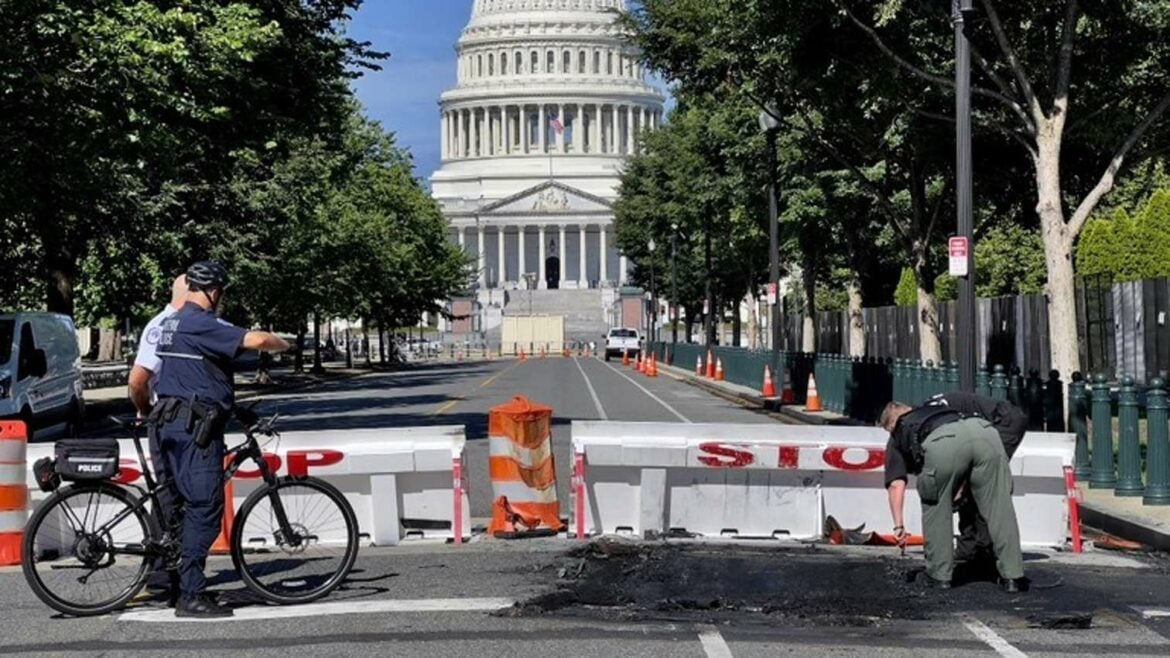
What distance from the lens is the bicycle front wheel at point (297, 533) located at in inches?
412

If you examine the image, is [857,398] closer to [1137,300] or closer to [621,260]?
→ [1137,300]

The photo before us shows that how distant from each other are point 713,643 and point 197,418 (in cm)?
301

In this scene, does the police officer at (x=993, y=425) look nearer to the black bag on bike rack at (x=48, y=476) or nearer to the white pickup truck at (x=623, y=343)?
the black bag on bike rack at (x=48, y=476)

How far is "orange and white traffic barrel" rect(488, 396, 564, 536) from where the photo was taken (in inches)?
549

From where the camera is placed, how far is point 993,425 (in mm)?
11383

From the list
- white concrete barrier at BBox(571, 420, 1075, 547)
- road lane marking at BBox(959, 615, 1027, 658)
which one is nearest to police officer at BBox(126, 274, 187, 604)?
white concrete barrier at BBox(571, 420, 1075, 547)

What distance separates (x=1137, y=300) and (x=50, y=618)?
85.5 feet

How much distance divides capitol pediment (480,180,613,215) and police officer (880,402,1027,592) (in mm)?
185016

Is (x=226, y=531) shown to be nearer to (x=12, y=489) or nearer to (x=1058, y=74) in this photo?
(x=12, y=489)

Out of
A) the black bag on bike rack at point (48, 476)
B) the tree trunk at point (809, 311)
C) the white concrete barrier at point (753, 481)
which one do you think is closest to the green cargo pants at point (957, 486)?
the white concrete barrier at point (753, 481)

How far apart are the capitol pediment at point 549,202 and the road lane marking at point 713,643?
18676 centimetres

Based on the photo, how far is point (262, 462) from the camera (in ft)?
33.8

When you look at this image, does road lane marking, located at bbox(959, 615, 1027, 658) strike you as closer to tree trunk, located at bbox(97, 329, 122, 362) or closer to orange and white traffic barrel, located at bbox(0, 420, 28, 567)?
orange and white traffic barrel, located at bbox(0, 420, 28, 567)

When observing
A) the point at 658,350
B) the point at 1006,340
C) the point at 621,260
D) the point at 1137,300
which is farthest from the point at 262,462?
the point at 621,260
